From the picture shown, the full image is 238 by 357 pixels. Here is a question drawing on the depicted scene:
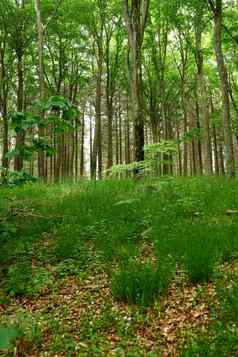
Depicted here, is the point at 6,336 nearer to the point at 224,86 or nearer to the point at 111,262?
the point at 111,262

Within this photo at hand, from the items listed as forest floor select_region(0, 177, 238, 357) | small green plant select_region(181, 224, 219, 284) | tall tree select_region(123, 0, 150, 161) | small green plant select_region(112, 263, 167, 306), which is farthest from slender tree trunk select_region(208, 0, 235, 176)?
small green plant select_region(112, 263, 167, 306)

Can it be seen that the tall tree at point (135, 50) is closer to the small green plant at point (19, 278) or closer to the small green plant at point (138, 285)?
the small green plant at point (19, 278)

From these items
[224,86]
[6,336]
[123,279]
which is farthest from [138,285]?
[224,86]

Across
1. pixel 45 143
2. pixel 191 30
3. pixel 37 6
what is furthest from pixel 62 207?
pixel 191 30

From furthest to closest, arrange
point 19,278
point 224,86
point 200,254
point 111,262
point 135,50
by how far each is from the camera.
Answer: point 224,86 < point 135,50 < point 111,262 < point 19,278 < point 200,254

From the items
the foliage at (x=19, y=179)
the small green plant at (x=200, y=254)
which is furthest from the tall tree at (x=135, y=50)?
the foliage at (x=19, y=179)

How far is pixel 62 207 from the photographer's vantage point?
759cm

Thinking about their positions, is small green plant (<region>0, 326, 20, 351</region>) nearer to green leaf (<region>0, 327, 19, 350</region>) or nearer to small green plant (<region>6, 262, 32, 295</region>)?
green leaf (<region>0, 327, 19, 350</region>)

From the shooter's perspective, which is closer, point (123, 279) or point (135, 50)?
point (123, 279)

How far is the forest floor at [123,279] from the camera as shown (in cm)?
341

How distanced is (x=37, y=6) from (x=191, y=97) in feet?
63.3

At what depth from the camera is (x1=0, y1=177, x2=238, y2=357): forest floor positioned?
11.2ft

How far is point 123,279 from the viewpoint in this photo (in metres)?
4.18

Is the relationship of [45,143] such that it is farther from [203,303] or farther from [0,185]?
[203,303]
